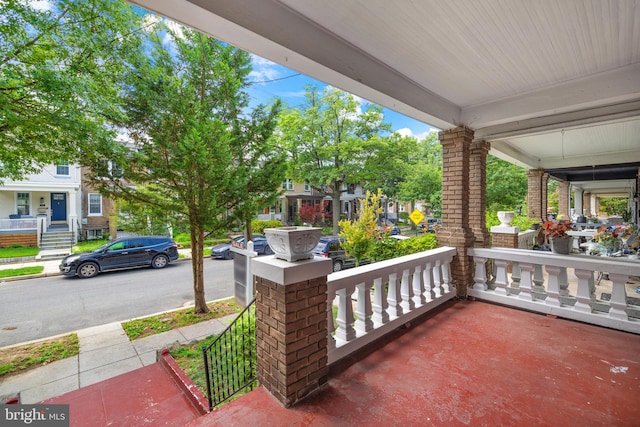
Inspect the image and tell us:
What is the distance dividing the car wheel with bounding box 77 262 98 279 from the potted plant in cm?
1240

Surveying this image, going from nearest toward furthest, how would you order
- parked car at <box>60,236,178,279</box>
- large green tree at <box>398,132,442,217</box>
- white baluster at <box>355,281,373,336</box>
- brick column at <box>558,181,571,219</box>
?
white baluster at <box>355,281,373,336</box>
parked car at <box>60,236,178,279</box>
brick column at <box>558,181,571,219</box>
large green tree at <box>398,132,442,217</box>

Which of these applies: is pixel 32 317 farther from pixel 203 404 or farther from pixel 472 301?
pixel 472 301

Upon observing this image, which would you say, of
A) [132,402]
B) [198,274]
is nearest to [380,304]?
[132,402]

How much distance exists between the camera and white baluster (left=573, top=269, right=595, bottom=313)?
3.08m

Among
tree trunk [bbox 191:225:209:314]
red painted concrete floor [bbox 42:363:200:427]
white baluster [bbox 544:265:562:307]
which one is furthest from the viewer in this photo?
tree trunk [bbox 191:225:209:314]

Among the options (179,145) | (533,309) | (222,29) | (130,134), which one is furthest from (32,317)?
(533,309)

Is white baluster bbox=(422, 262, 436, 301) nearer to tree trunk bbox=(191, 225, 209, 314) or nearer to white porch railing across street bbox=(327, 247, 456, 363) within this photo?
white porch railing across street bbox=(327, 247, 456, 363)

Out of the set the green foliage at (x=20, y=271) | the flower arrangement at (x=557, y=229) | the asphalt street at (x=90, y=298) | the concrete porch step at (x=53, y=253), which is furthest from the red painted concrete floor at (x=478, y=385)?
the concrete porch step at (x=53, y=253)

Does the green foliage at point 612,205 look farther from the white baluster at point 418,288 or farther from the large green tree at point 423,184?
the white baluster at point 418,288

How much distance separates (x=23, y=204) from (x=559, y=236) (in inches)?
856

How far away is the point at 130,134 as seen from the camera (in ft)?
19.9

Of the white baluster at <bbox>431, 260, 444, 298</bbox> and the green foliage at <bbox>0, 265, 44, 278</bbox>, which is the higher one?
the white baluster at <bbox>431, 260, 444, 298</bbox>

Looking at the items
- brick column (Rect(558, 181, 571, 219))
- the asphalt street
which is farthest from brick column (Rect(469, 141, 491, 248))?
brick column (Rect(558, 181, 571, 219))

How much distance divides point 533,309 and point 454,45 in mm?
3285
